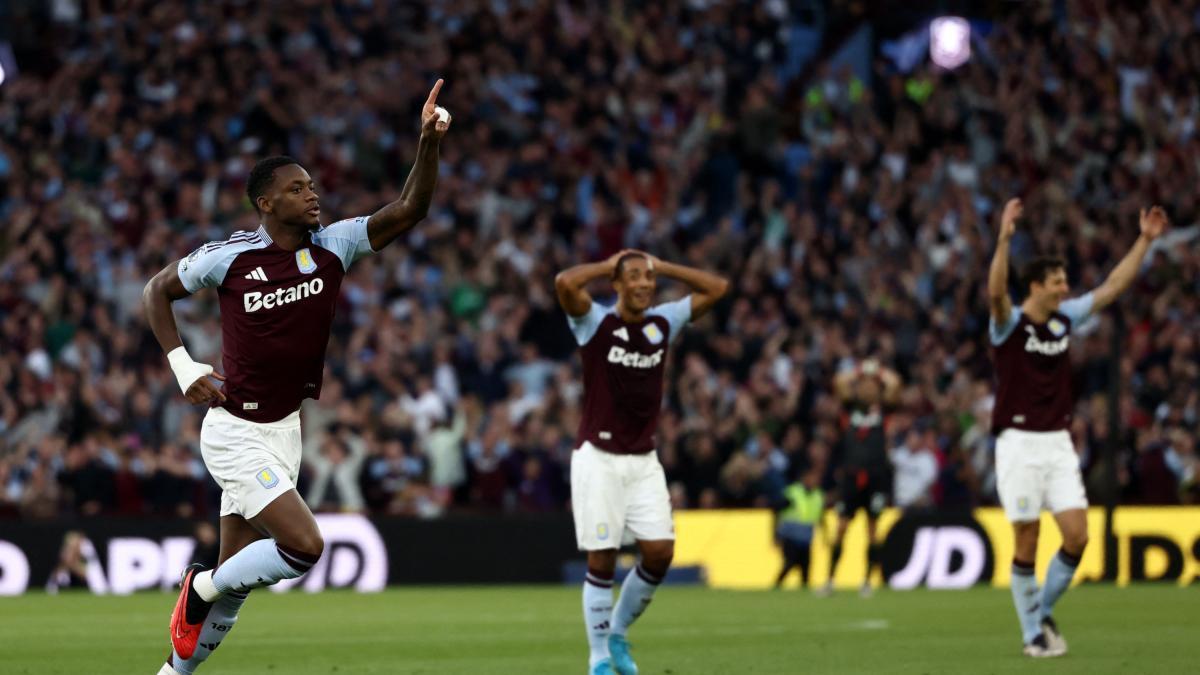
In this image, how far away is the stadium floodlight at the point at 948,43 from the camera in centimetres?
3091

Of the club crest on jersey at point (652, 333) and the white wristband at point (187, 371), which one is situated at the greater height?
the club crest on jersey at point (652, 333)

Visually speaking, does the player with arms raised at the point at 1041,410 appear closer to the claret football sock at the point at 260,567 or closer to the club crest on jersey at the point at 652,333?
the club crest on jersey at the point at 652,333

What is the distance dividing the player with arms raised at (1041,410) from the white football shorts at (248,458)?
573cm

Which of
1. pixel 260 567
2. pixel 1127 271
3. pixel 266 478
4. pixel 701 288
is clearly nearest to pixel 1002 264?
pixel 1127 271

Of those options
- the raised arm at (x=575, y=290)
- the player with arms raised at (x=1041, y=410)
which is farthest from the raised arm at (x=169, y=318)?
the player with arms raised at (x=1041, y=410)

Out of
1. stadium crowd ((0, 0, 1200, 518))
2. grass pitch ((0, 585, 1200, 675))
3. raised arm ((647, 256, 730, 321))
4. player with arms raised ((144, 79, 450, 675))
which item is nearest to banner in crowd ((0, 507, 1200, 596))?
stadium crowd ((0, 0, 1200, 518))

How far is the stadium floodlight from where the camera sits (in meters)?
30.9

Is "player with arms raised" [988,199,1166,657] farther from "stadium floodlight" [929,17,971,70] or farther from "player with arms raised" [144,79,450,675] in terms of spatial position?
"stadium floodlight" [929,17,971,70]

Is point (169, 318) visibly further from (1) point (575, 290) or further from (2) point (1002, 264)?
(2) point (1002, 264)

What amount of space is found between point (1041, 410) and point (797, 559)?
371 inches

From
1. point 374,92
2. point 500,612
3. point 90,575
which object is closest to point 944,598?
point 500,612

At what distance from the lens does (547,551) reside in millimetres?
23406

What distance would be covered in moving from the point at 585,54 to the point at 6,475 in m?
11.6

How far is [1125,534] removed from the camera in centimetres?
2284
